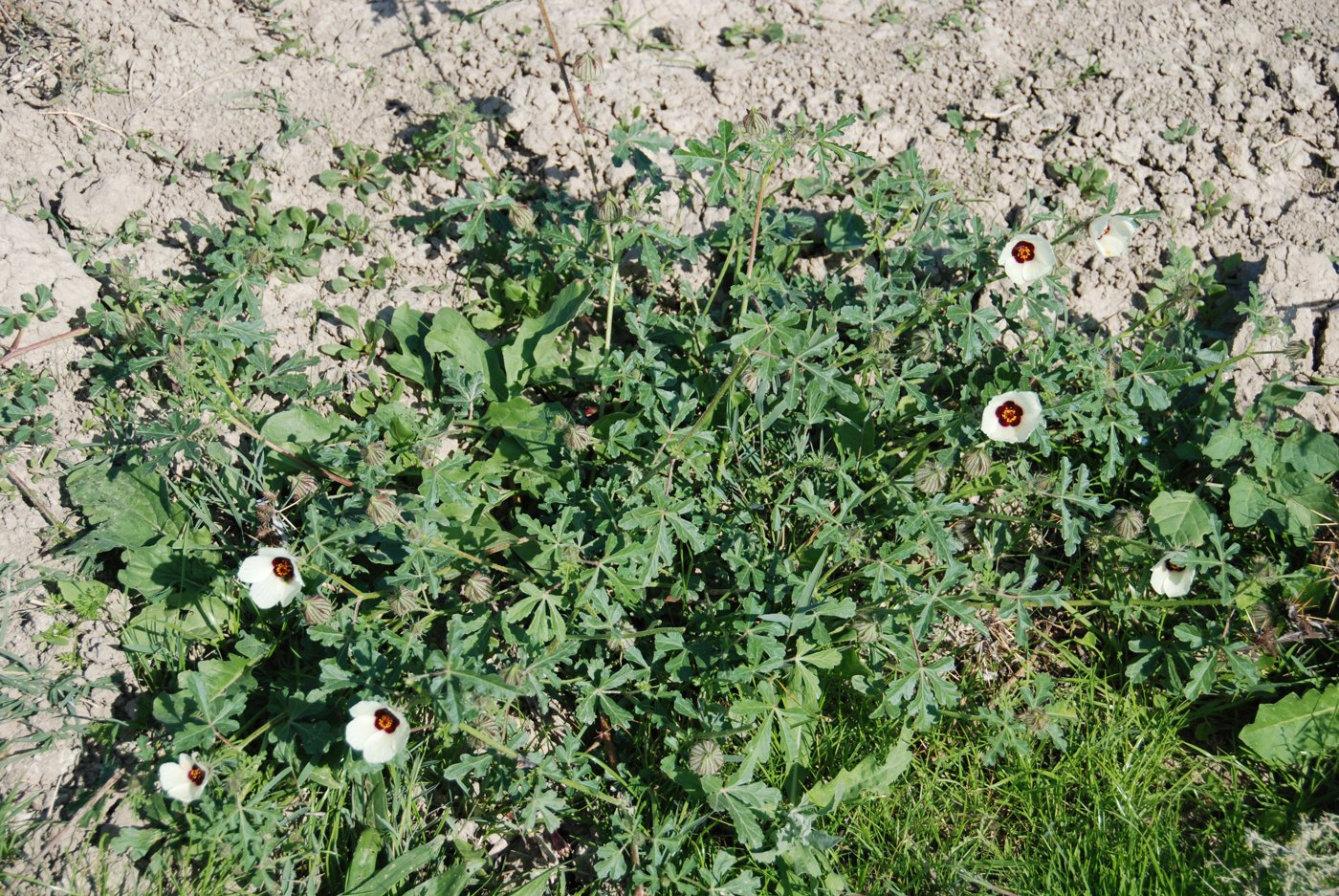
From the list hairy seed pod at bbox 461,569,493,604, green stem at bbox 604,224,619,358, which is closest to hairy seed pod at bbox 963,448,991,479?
green stem at bbox 604,224,619,358

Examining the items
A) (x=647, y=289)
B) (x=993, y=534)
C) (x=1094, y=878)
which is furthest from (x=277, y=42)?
(x=1094, y=878)

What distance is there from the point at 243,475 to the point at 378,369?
68 centimetres

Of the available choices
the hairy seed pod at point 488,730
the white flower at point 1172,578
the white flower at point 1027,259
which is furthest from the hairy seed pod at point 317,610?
the white flower at point 1172,578

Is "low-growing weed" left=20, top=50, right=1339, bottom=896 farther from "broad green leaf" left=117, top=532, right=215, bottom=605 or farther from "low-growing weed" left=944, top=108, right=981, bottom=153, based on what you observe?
"low-growing weed" left=944, top=108, right=981, bottom=153

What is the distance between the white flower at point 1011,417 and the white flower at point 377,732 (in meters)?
1.89

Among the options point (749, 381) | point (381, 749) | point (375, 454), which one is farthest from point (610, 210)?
point (381, 749)

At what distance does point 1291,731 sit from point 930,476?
1424mm

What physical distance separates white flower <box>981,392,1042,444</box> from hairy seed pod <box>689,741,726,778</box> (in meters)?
1.24

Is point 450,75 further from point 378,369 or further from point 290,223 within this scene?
point 378,369

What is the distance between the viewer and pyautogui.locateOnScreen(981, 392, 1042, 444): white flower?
2768 millimetres

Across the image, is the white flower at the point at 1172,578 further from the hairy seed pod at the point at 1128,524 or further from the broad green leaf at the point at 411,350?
the broad green leaf at the point at 411,350

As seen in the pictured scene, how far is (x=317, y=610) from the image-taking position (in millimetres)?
2719

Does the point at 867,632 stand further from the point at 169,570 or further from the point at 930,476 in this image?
the point at 169,570

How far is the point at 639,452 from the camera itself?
314cm
